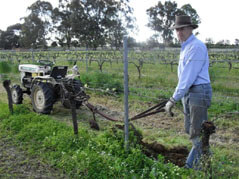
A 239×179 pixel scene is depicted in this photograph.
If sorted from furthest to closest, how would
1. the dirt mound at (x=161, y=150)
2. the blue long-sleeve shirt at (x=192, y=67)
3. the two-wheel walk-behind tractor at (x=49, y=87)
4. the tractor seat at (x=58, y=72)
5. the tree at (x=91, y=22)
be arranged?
the tree at (x=91, y=22) → the tractor seat at (x=58, y=72) → the two-wheel walk-behind tractor at (x=49, y=87) → the dirt mound at (x=161, y=150) → the blue long-sleeve shirt at (x=192, y=67)

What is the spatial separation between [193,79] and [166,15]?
5293 centimetres

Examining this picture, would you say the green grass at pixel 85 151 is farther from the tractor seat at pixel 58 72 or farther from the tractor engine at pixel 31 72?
the tractor engine at pixel 31 72

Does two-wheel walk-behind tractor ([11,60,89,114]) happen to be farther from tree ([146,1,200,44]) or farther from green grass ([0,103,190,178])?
tree ([146,1,200,44])

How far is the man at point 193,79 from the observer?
2729mm

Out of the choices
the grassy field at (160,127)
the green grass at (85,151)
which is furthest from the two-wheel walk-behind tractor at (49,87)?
the green grass at (85,151)

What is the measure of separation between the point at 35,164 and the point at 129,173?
1.40m

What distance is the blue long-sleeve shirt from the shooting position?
8.93ft

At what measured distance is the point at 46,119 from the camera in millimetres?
5164

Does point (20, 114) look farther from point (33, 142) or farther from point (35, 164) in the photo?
point (35, 164)

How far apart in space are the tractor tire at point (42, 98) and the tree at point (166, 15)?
46952mm

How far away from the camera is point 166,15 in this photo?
52531mm

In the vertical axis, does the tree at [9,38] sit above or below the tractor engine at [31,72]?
above

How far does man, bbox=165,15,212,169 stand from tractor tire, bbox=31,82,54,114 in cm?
349

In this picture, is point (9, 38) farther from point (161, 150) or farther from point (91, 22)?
point (161, 150)
